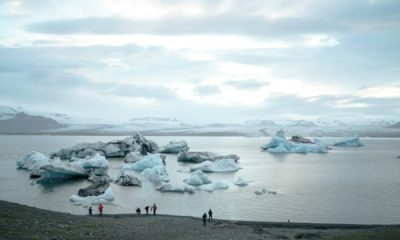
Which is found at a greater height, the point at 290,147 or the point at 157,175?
the point at 290,147

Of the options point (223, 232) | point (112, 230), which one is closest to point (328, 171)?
point (223, 232)

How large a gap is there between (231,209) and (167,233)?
8.04 m

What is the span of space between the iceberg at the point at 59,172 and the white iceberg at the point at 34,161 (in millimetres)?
3540

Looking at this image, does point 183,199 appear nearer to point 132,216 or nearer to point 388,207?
point 132,216

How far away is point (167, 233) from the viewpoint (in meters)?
15.2

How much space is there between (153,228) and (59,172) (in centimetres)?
1832

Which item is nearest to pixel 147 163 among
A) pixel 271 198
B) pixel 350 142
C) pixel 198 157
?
pixel 198 157

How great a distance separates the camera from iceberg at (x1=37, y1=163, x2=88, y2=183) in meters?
31.7

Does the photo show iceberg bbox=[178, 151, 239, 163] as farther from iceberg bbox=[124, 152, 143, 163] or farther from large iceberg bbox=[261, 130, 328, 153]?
large iceberg bbox=[261, 130, 328, 153]

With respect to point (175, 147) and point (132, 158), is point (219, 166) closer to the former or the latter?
point (132, 158)

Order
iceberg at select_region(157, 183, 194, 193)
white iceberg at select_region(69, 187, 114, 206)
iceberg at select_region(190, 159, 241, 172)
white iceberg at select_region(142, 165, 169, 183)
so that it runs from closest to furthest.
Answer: white iceberg at select_region(69, 187, 114, 206) < iceberg at select_region(157, 183, 194, 193) < white iceberg at select_region(142, 165, 169, 183) < iceberg at select_region(190, 159, 241, 172)

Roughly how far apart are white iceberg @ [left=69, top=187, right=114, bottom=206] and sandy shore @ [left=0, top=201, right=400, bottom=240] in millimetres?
4725

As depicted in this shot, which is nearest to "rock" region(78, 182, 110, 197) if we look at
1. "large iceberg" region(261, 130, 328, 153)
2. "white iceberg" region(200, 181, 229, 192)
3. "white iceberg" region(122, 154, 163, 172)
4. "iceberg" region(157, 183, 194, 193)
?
"iceberg" region(157, 183, 194, 193)

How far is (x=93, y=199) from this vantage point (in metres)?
24.1
